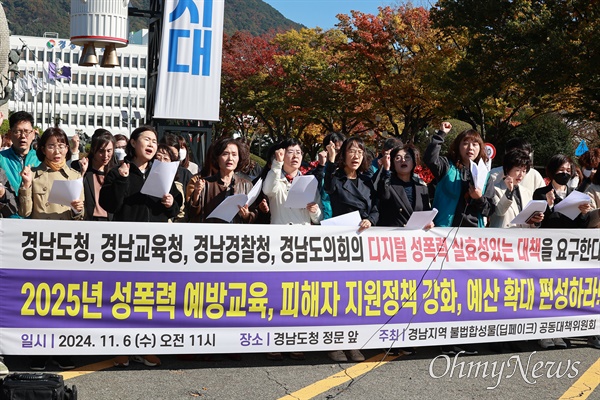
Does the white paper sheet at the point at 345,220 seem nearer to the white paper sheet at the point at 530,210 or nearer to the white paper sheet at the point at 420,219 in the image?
the white paper sheet at the point at 420,219

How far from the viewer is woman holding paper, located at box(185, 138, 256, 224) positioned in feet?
20.4

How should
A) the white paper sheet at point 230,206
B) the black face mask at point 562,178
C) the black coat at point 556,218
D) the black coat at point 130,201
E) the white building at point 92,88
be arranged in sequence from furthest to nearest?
the white building at point 92,88 < the black face mask at point 562,178 < the black coat at point 556,218 < the white paper sheet at point 230,206 < the black coat at point 130,201

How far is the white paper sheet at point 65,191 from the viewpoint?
17.8 ft

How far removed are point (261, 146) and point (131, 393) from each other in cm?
5965

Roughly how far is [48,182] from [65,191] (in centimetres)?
44

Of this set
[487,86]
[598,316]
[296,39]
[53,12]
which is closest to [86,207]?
[598,316]

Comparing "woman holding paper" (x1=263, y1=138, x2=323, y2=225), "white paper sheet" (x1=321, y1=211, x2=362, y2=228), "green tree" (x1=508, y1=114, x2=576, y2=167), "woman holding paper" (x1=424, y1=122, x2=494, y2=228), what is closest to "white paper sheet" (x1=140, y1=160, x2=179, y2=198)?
"woman holding paper" (x1=263, y1=138, x2=323, y2=225)

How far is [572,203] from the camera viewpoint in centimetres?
677

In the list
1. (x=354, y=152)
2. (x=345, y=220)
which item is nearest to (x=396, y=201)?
(x=354, y=152)

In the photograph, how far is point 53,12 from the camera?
174750mm

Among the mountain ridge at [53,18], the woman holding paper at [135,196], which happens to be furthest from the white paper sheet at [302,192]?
the mountain ridge at [53,18]

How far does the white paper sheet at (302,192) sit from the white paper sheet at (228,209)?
0.36 m

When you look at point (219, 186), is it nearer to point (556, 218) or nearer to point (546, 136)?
point (556, 218)

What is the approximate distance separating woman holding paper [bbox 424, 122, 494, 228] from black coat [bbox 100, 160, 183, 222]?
2.23 meters
